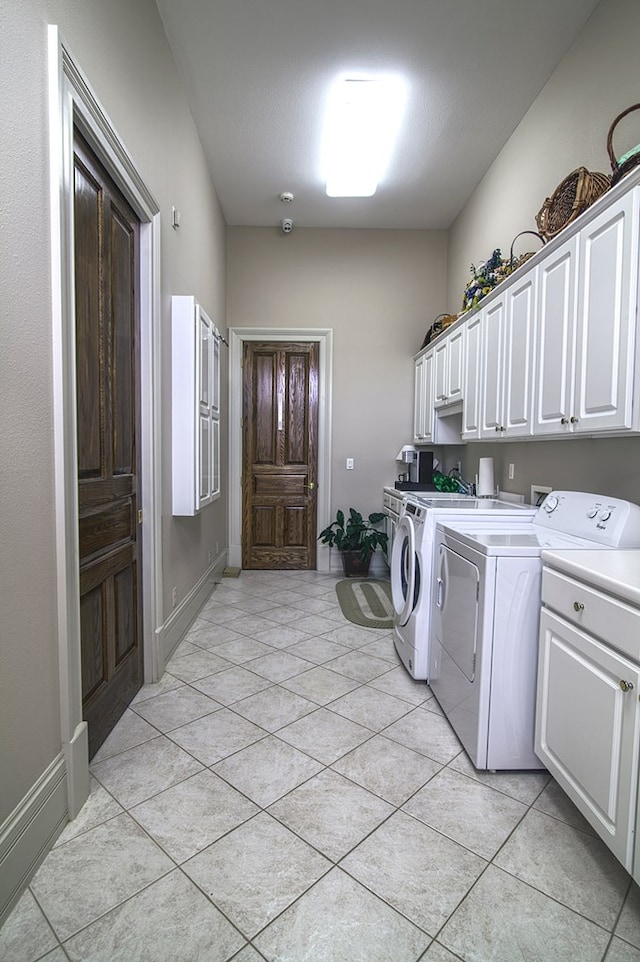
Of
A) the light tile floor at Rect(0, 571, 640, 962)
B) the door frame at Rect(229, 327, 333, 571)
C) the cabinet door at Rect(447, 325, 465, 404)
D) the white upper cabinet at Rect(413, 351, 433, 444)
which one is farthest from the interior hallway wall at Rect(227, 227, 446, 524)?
the light tile floor at Rect(0, 571, 640, 962)

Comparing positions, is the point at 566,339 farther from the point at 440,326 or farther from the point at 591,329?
the point at 440,326

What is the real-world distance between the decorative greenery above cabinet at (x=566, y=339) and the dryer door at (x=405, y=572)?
71cm

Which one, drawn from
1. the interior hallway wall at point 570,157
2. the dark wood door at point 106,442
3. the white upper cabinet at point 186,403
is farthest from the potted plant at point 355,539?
the dark wood door at point 106,442

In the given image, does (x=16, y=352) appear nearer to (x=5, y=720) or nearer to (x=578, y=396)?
(x=5, y=720)

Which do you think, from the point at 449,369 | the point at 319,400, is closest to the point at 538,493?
the point at 449,369

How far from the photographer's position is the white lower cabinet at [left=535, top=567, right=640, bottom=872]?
1.16m

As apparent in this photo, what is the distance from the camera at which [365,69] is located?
262cm

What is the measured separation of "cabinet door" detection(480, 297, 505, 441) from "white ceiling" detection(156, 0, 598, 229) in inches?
49.5

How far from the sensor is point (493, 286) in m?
2.82

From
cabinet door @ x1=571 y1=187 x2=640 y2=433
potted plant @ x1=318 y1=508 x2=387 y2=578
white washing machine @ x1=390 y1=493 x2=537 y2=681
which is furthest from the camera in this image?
potted plant @ x1=318 y1=508 x2=387 y2=578

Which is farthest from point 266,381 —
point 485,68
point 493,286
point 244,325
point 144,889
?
point 144,889

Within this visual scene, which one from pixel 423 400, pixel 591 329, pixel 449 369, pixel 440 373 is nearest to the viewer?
pixel 591 329

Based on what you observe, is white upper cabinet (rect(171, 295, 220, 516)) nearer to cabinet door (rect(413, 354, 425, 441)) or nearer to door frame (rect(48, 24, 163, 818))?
door frame (rect(48, 24, 163, 818))

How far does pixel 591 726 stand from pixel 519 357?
165 cm
